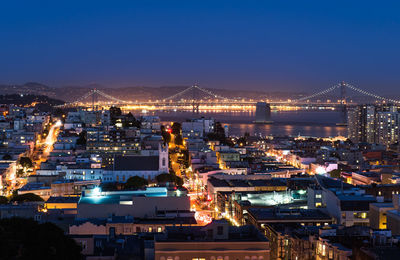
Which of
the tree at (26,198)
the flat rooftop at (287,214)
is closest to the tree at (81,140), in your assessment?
the tree at (26,198)

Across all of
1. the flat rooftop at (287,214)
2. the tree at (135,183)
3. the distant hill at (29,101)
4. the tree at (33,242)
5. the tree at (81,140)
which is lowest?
the tree at (135,183)

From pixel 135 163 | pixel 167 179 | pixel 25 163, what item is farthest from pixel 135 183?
pixel 25 163

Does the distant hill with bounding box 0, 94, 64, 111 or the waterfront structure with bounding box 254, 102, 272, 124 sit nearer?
the distant hill with bounding box 0, 94, 64, 111

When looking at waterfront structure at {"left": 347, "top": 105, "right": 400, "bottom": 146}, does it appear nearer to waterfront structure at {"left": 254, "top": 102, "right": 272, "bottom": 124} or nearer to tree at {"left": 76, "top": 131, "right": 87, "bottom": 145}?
waterfront structure at {"left": 254, "top": 102, "right": 272, "bottom": 124}

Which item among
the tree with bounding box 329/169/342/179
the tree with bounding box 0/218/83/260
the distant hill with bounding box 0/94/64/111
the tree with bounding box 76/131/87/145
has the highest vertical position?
the distant hill with bounding box 0/94/64/111

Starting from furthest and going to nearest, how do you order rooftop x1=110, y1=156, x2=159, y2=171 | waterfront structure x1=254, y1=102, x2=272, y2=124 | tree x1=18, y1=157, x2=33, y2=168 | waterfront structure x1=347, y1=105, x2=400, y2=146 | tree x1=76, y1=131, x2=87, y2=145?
waterfront structure x1=254, y1=102, x2=272, y2=124, waterfront structure x1=347, y1=105, x2=400, y2=146, tree x1=76, y1=131, x2=87, y2=145, tree x1=18, y1=157, x2=33, y2=168, rooftop x1=110, y1=156, x2=159, y2=171

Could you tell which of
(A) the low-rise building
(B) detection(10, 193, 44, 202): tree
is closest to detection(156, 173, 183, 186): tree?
(B) detection(10, 193, 44, 202): tree

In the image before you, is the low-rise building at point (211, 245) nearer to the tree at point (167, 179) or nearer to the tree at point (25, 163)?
the tree at point (167, 179)

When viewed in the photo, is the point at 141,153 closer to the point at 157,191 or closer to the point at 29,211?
the point at 157,191

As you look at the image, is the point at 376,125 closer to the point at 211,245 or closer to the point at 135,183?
the point at 135,183

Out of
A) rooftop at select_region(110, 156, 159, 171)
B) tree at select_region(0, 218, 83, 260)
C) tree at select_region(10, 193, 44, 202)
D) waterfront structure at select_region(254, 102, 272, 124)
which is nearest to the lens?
tree at select_region(0, 218, 83, 260)

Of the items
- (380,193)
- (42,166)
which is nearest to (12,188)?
(42,166)
